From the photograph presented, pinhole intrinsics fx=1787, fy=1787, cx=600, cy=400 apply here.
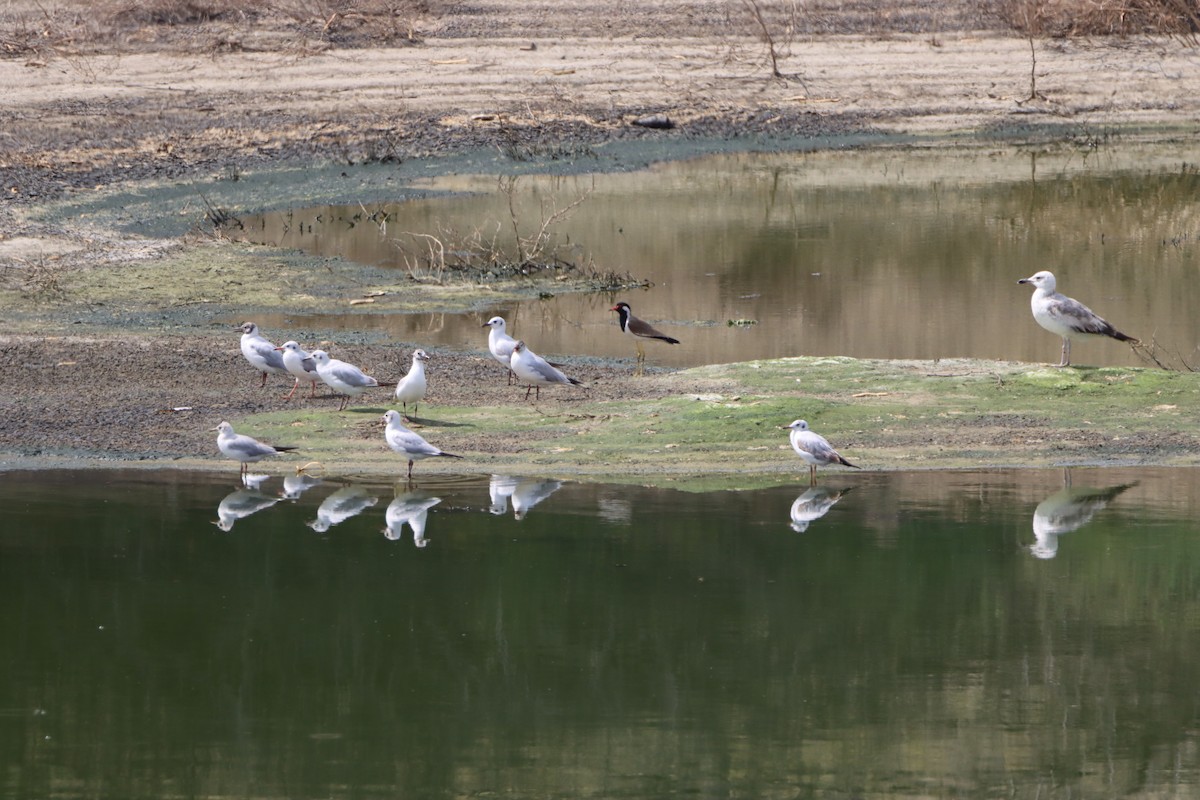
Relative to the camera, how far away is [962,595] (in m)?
9.86

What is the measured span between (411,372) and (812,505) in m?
3.43

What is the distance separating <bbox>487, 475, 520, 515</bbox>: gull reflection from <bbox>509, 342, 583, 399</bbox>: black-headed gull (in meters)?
1.91

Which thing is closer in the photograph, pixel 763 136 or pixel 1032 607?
pixel 1032 607

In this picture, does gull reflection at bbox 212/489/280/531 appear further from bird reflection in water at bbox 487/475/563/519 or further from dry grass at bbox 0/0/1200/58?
dry grass at bbox 0/0/1200/58

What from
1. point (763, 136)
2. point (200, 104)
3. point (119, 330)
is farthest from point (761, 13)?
point (119, 330)

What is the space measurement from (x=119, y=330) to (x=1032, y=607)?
34.9 ft

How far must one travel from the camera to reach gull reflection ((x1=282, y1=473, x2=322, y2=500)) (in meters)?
12.0

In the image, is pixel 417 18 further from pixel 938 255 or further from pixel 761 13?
pixel 938 255

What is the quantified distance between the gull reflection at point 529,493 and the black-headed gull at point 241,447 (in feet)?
5.93

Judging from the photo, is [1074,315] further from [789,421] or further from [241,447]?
[241,447]

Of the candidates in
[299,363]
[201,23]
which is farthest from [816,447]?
[201,23]

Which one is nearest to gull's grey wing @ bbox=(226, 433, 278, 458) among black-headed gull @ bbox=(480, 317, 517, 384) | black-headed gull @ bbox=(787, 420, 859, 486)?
black-headed gull @ bbox=(480, 317, 517, 384)

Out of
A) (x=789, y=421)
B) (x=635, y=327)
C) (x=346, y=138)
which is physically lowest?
(x=789, y=421)

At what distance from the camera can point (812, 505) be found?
11.6 m
